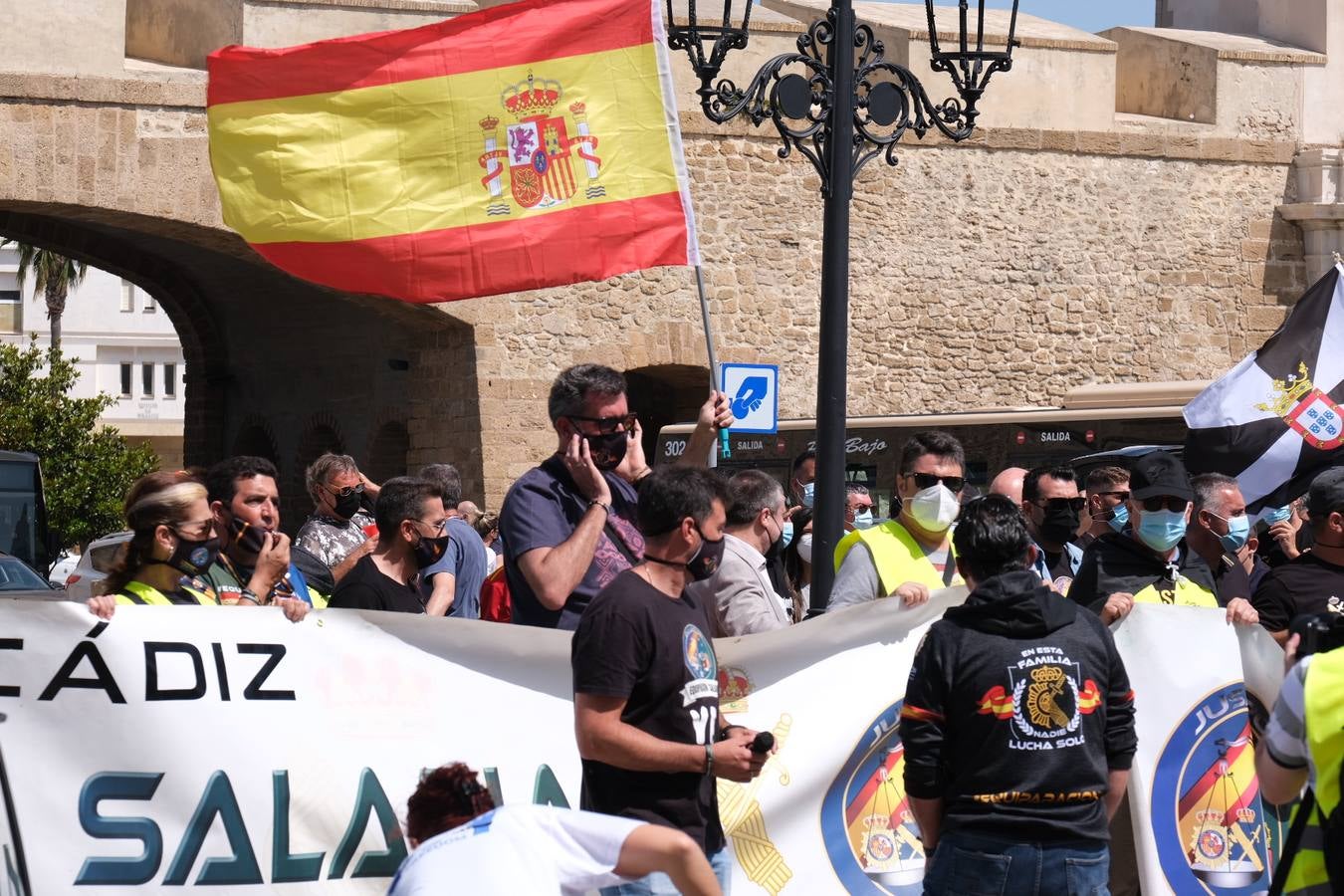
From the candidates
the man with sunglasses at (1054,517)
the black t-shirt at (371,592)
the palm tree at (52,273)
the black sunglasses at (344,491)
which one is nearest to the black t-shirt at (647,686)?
the black t-shirt at (371,592)

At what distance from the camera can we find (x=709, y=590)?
6012 mm

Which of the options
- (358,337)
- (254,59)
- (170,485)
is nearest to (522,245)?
(254,59)

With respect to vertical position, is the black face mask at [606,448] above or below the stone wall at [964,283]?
below

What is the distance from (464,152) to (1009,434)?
9865mm

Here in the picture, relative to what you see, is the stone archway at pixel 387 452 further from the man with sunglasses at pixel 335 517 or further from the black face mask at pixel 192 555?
the black face mask at pixel 192 555

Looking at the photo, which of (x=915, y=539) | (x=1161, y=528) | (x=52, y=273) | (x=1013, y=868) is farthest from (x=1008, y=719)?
(x=52, y=273)

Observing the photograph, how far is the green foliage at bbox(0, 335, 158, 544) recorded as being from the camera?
36.3 m

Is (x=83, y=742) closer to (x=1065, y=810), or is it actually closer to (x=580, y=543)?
(x=580, y=543)

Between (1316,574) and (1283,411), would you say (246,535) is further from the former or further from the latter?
A: (1283,411)

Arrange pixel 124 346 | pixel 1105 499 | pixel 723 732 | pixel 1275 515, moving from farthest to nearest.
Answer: pixel 124 346 → pixel 1275 515 → pixel 1105 499 → pixel 723 732

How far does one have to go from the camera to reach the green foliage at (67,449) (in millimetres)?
36344

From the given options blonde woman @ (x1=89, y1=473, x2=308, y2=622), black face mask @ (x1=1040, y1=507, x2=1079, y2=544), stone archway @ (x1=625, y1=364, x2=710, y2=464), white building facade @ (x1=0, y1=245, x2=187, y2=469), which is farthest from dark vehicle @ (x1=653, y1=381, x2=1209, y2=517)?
white building facade @ (x1=0, y1=245, x2=187, y2=469)

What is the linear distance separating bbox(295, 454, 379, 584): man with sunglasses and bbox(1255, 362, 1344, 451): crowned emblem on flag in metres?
4.27

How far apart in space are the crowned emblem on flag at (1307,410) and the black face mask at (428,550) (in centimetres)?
429
